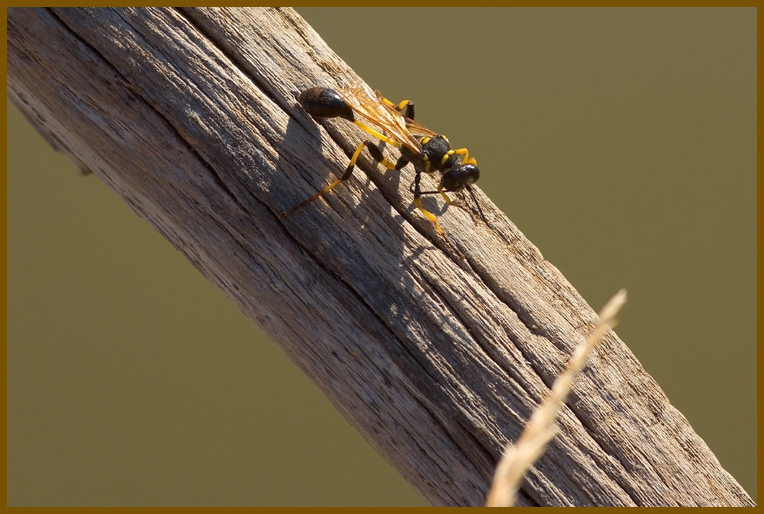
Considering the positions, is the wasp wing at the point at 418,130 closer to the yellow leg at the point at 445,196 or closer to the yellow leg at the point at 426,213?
the yellow leg at the point at 445,196

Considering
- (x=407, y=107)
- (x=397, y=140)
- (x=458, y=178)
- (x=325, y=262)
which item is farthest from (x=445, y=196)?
(x=407, y=107)

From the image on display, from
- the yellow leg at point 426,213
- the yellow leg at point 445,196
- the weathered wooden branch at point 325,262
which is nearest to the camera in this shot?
the weathered wooden branch at point 325,262

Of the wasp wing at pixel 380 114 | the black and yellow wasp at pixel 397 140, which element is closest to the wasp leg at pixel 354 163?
the black and yellow wasp at pixel 397 140

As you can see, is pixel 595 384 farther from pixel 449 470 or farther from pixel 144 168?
pixel 144 168

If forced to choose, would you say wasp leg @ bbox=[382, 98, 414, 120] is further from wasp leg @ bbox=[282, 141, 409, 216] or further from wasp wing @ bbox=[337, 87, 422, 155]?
wasp leg @ bbox=[282, 141, 409, 216]

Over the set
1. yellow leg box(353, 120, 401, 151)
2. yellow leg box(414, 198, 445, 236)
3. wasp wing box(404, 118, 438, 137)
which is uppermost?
wasp wing box(404, 118, 438, 137)

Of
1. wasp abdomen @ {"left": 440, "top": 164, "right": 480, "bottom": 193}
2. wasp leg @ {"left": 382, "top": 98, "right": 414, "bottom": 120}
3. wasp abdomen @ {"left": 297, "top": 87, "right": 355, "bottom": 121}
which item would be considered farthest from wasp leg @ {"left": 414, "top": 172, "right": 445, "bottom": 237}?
wasp leg @ {"left": 382, "top": 98, "right": 414, "bottom": 120}

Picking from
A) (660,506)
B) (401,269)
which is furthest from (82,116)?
(660,506)

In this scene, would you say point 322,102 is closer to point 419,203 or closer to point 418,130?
point 419,203
